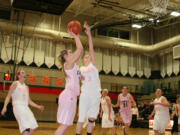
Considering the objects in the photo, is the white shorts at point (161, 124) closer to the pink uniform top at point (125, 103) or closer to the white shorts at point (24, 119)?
the pink uniform top at point (125, 103)

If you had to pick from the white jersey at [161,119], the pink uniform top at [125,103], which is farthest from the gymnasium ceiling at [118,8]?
the white jersey at [161,119]

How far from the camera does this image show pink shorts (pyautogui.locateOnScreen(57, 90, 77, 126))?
3.60 meters

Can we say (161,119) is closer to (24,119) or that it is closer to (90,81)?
(90,81)

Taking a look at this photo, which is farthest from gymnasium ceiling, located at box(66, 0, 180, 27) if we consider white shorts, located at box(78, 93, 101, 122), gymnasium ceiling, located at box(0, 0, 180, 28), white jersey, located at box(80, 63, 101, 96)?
white shorts, located at box(78, 93, 101, 122)

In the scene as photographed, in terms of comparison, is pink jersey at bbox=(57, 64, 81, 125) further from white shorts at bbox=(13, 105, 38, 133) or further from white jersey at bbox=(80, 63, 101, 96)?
white shorts at bbox=(13, 105, 38, 133)

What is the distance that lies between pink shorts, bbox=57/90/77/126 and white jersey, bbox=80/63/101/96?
0.75 metres

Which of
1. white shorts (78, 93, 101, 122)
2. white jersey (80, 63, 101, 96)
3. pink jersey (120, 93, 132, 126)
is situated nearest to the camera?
white shorts (78, 93, 101, 122)

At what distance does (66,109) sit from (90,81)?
998 millimetres

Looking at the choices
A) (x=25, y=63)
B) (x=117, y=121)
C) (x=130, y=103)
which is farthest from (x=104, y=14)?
(x=130, y=103)

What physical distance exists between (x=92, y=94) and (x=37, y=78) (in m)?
14.8

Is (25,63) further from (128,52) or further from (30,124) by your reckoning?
(30,124)

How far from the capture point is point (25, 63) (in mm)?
18469

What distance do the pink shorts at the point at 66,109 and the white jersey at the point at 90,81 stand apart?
0.75m

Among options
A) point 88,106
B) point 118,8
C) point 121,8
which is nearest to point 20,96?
point 88,106
